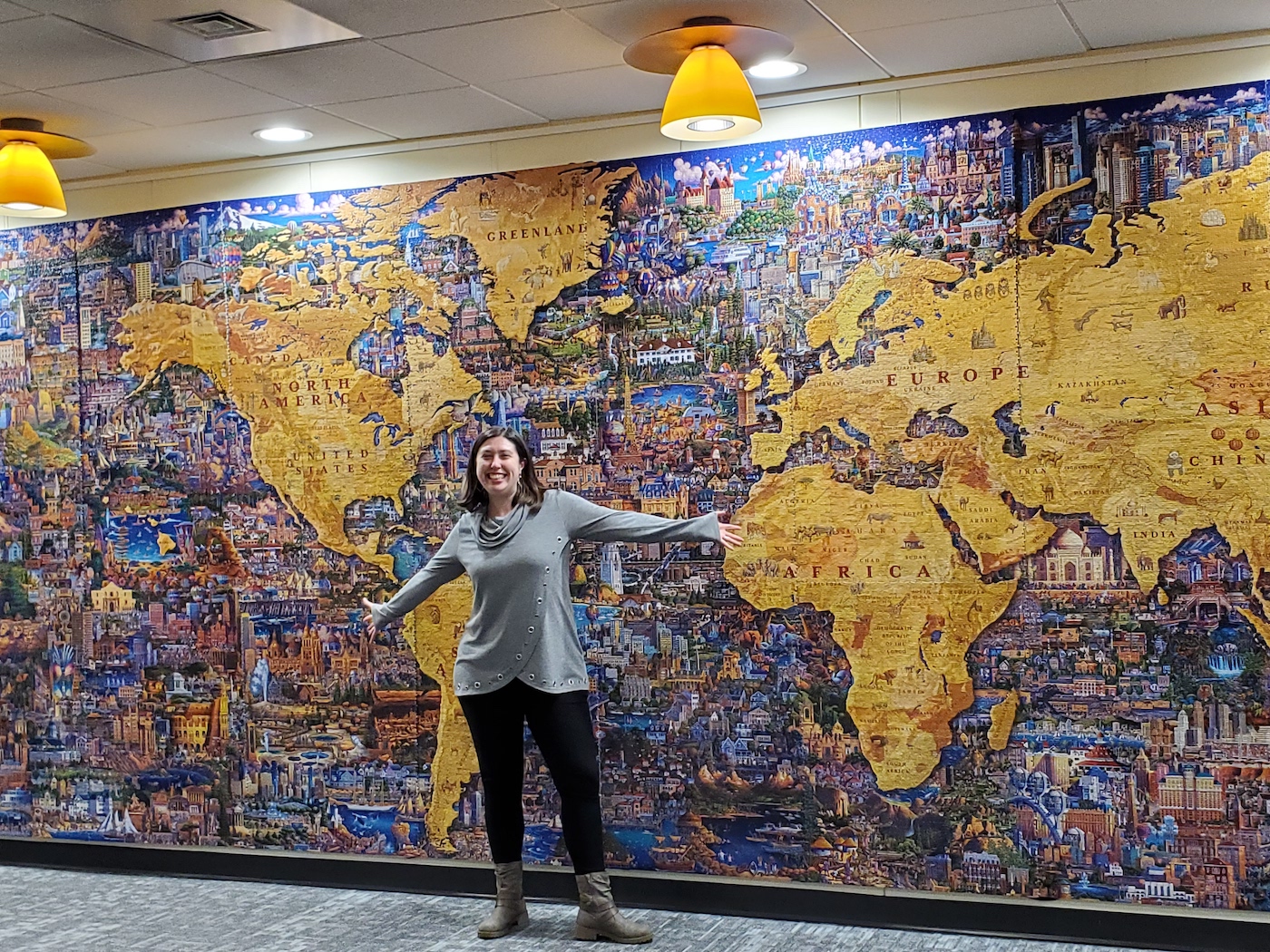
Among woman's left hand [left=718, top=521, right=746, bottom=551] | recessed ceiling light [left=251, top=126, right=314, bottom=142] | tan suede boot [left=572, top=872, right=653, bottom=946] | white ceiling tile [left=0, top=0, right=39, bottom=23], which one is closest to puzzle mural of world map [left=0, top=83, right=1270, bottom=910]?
woman's left hand [left=718, top=521, right=746, bottom=551]

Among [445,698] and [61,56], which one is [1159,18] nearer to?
[61,56]

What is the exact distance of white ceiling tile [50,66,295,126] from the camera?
13.7 feet

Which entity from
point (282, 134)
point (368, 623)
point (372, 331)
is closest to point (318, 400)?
point (372, 331)

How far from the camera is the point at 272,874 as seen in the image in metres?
5.21

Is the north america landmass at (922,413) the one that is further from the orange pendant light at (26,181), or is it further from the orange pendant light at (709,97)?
the orange pendant light at (26,181)

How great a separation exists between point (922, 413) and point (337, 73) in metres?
2.03

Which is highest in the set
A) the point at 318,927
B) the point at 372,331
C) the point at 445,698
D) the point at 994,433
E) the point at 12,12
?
the point at 12,12

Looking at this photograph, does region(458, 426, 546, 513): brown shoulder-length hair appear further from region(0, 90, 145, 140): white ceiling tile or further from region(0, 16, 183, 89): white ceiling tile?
region(0, 90, 145, 140): white ceiling tile

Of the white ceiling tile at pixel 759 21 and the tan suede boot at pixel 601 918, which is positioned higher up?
the white ceiling tile at pixel 759 21

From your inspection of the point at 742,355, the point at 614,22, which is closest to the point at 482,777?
the point at 742,355

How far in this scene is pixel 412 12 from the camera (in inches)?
143

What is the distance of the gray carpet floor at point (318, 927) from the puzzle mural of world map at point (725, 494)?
198 millimetres

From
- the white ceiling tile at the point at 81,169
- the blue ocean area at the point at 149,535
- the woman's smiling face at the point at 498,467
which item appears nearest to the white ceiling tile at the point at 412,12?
the woman's smiling face at the point at 498,467

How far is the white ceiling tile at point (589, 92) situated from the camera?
4.27 meters
